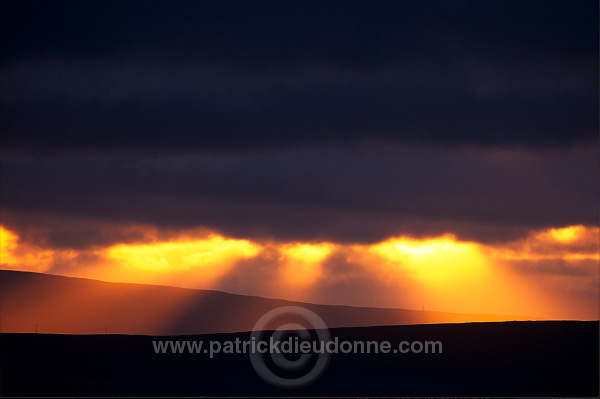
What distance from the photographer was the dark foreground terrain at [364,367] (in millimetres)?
49094

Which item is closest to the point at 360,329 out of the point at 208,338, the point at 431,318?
the point at 208,338

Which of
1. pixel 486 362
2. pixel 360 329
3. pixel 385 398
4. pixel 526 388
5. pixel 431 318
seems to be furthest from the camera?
pixel 431 318

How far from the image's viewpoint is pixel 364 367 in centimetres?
6016

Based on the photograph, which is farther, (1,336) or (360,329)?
(360,329)

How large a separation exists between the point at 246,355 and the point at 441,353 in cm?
1254

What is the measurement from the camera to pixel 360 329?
75.2m

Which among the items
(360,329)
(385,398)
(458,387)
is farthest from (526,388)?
(360,329)

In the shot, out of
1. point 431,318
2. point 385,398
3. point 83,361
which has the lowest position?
point 385,398

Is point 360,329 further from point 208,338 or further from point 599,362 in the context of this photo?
point 599,362

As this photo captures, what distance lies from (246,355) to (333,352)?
5.63 metres

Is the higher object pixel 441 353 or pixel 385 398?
pixel 441 353

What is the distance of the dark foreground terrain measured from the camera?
161 feet

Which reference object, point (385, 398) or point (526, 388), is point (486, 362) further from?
point (385, 398)

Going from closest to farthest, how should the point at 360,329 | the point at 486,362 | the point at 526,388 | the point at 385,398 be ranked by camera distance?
the point at 385,398, the point at 526,388, the point at 486,362, the point at 360,329
